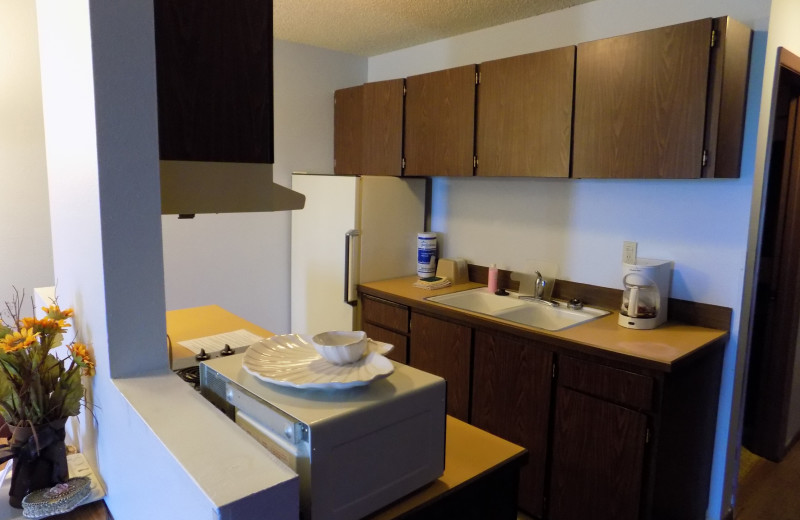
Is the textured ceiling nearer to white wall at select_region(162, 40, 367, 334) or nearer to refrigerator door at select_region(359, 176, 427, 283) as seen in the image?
white wall at select_region(162, 40, 367, 334)

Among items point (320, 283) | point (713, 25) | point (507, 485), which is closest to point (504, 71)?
point (713, 25)

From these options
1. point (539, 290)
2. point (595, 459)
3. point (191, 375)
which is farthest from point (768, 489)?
point (191, 375)

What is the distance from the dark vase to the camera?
4.00ft

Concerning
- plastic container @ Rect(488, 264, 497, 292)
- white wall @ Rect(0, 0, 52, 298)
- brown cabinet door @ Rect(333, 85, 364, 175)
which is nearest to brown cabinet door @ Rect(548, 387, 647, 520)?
plastic container @ Rect(488, 264, 497, 292)

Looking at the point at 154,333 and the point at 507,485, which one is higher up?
the point at 154,333

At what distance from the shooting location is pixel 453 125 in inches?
116

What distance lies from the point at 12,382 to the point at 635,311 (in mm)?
2186

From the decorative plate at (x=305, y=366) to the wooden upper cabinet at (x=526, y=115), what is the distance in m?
1.59

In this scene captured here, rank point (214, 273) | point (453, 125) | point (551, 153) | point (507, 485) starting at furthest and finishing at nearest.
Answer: point (214, 273) → point (453, 125) → point (551, 153) → point (507, 485)

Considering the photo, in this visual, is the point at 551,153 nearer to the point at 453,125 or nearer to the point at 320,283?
the point at 453,125

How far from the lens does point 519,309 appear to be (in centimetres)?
283

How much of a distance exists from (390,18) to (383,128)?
0.64 m

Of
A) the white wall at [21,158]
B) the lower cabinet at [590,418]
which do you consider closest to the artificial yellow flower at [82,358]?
the lower cabinet at [590,418]

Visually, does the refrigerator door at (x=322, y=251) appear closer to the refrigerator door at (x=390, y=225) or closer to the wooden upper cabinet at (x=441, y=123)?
the refrigerator door at (x=390, y=225)
